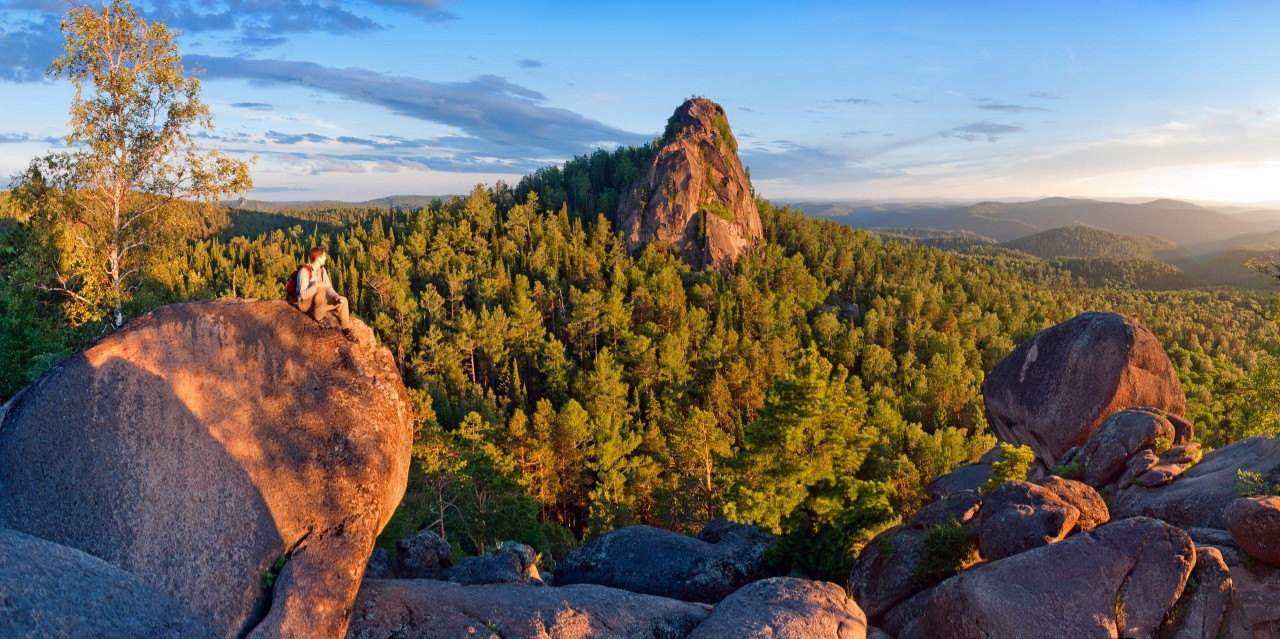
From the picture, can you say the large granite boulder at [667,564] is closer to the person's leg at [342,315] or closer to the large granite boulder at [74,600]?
the person's leg at [342,315]

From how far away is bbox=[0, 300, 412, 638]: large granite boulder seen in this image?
9.63 metres

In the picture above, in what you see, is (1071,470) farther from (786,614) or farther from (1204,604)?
(786,614)

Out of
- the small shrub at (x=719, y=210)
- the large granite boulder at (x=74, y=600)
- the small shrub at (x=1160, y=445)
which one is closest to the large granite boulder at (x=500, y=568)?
the large granite boulder at (x=74, y=600)

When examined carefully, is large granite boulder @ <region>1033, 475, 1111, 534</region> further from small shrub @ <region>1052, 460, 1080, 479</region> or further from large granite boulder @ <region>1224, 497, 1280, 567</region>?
small shrub @ <region>1052, 460, 1080, 479</region>

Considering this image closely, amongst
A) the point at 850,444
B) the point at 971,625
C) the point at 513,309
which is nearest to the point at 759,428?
the point at 850,444

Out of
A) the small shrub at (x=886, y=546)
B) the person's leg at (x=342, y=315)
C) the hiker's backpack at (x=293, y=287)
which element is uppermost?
the hiker's backpack at (x=293, y=287)

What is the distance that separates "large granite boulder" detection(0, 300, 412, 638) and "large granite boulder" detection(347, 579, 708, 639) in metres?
1.72

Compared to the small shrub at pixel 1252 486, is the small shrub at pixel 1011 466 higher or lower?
lower

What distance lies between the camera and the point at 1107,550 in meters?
13.7

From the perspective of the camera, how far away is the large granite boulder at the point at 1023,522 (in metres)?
15.2

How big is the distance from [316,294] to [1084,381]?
30.6 meters

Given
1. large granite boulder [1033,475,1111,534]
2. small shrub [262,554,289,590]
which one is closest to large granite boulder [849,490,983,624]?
large granite boulder [1033,475,1111,534]

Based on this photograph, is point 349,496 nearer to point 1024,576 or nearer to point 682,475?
point 1024,576

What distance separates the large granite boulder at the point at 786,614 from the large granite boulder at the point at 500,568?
615 cm
